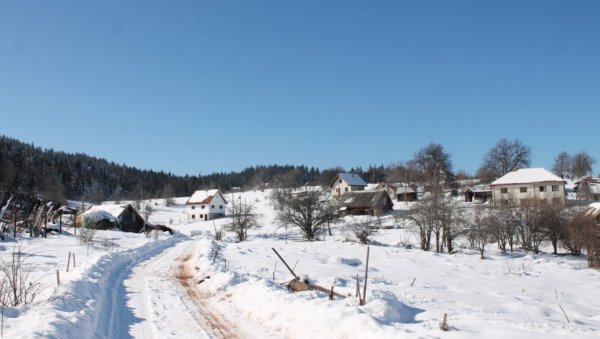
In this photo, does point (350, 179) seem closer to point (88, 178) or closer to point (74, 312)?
point (74, 312)

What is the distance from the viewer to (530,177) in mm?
64250

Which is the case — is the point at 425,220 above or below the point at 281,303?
above

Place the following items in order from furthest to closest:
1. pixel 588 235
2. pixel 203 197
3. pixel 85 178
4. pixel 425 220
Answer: pixel 85 178 < pixel 203 197 < pixel 425 220 < pixel 588 235

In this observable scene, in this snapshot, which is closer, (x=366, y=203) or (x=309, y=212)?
(x=309, y=212)

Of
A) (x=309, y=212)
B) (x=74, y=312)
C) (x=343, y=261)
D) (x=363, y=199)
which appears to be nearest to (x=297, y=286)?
(x=74, y=312)

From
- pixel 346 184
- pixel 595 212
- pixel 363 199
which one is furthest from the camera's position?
pixel 346 184

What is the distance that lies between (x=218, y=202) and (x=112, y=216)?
33.9 meters

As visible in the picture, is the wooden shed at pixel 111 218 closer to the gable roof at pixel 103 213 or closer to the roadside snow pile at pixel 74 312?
the gable roof at pixel 103 213

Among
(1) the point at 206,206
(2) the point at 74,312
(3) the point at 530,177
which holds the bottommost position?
(2) the point at 74,312

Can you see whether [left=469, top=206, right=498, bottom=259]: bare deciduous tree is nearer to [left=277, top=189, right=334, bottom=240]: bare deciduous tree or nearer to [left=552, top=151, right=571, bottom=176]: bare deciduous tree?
[left=277, top=189, right=334, bottom=240]: bare deciduous tree

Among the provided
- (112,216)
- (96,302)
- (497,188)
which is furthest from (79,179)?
(96,302)

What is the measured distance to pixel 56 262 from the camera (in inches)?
856

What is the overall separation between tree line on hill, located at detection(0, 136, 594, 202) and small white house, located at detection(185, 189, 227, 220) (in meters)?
18.7

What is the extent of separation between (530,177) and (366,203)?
24437mm
